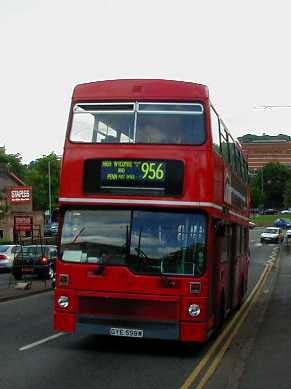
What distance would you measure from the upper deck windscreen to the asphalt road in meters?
3.27

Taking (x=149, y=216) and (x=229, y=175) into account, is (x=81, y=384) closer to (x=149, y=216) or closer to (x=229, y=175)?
(x=149, y=216)

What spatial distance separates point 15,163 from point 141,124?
127m

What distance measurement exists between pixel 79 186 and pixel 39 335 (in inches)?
130

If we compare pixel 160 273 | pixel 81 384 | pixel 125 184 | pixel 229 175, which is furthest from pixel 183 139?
pixel 81 384

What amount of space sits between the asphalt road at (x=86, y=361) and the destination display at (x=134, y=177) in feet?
8.14

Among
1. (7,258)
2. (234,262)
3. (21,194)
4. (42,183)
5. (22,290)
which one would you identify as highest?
(42,183)

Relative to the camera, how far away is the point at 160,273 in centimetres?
1095

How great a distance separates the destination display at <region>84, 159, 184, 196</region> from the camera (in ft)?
36.5

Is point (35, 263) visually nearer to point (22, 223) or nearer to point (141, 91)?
point (22, 223)

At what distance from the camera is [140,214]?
1116cm

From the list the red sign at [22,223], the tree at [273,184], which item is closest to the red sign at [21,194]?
the red sign at [22,223]

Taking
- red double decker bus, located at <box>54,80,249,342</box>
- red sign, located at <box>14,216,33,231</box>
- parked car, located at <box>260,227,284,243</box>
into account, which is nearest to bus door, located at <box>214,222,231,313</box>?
red double decker bus, located at <box>54,80,249,342</box>

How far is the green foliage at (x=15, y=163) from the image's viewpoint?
133m

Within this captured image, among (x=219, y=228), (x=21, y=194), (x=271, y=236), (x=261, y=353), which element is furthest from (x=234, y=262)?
(x=21, y=194)
